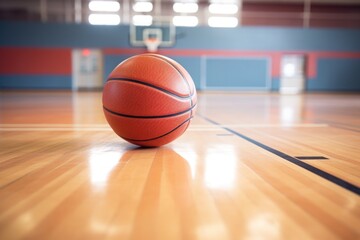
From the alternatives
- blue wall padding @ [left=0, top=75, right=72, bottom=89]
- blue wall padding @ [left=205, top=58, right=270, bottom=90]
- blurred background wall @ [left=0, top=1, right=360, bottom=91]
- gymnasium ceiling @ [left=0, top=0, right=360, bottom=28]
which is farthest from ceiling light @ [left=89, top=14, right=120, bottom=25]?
blue wall padding @ [left=205, top=58, right=270, bottom=90]

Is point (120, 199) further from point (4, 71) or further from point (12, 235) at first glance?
point (4, 71)

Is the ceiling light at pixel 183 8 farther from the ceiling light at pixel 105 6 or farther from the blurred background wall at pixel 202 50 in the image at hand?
the ceiling light at pixel 105 6

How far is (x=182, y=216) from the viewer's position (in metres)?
1.11

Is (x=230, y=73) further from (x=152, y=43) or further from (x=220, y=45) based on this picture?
(x=152, y=43)

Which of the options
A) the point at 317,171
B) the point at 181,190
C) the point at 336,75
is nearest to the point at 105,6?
the point at 336,75

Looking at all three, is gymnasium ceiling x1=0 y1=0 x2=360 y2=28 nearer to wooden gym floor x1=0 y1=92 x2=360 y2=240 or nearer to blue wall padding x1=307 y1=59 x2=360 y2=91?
blue wall padding x1=307 y1=59 x2=360 y2=91

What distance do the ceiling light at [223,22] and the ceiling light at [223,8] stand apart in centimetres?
27

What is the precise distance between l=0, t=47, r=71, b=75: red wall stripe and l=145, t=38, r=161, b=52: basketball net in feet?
10.2

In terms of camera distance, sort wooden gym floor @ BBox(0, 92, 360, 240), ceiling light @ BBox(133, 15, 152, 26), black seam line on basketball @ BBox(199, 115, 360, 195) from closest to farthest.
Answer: wooden gym floor @ BBox(0, 92, 360, 240)
black seam line on basketball @ BBox(199, 115, 360, 195)
ceiling light @ BBox(133, 15, 152, 26)

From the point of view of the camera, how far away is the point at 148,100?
2076 millimetres

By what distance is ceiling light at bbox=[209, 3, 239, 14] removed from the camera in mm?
15352

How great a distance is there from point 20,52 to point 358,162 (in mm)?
13839

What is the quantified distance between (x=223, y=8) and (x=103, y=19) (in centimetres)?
509

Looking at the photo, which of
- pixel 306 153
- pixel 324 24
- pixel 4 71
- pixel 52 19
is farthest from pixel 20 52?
pixel 306 153
